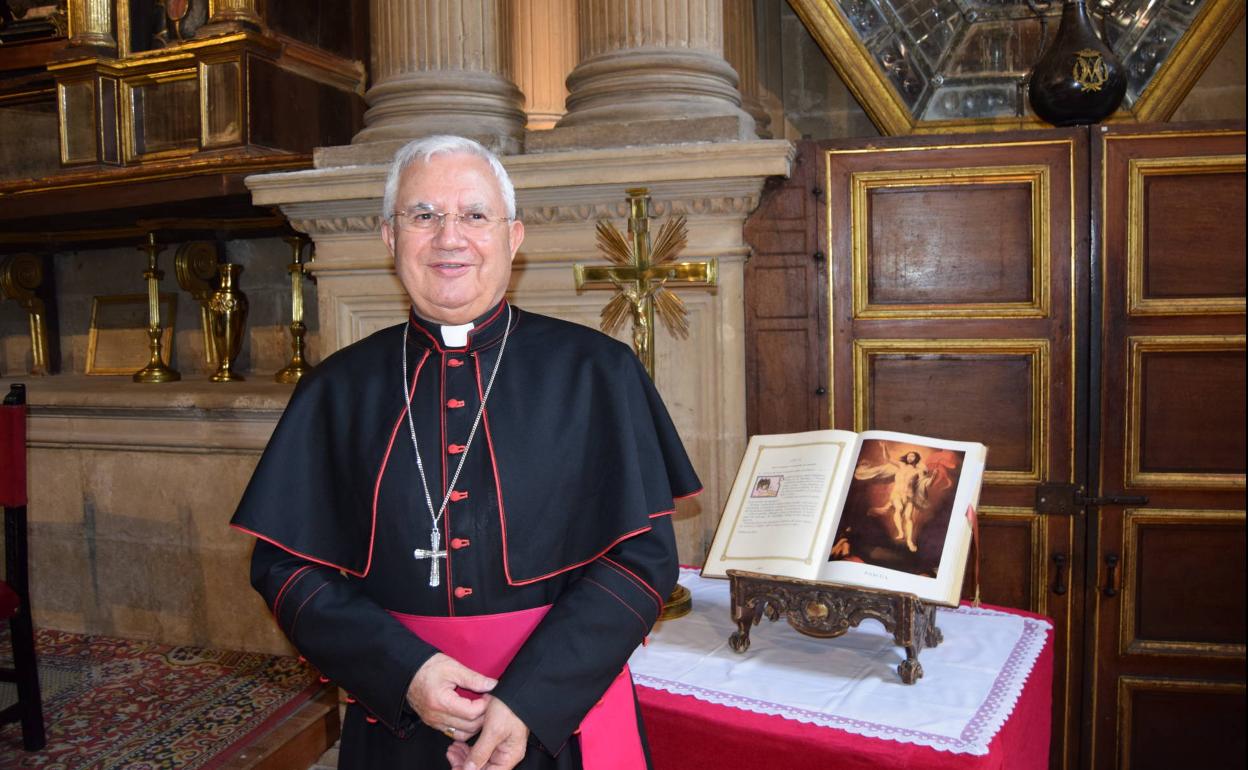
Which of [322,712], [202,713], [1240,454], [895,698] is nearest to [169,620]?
[202,713]

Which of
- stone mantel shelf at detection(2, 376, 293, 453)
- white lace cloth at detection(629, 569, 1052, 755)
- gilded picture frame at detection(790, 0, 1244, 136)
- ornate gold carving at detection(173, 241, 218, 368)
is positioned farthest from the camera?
ornate gold carving at detection(173, 241, 218, 368)

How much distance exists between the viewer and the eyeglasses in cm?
169

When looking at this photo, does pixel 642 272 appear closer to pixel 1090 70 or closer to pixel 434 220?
pixel 434 220

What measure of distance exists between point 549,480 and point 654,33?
2225 mm

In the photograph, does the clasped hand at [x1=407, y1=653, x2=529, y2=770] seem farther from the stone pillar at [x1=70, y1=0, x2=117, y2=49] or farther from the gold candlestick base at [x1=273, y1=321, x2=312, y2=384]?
the stone pillar at [x1=70, y1=0, x2=117, y2=49]

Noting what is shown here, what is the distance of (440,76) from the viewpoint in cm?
369

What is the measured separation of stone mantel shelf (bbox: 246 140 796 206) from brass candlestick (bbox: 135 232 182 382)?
1846 mm

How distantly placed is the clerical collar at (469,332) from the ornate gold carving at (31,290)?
4.77 metres

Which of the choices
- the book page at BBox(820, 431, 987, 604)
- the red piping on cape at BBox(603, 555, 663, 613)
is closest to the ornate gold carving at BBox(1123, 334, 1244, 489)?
the book page at BBox(820, 431, 987, 604)

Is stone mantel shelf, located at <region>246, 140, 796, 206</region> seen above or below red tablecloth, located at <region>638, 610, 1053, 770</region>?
above

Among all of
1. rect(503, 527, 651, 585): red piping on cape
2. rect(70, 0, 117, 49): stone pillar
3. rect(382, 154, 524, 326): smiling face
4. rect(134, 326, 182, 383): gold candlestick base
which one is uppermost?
rect(70, 0, 117, 49): stone pillar

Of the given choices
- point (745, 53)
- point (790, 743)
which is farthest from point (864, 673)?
point (745, 53)

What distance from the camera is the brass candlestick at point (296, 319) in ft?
15.1

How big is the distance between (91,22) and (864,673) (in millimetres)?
4796
